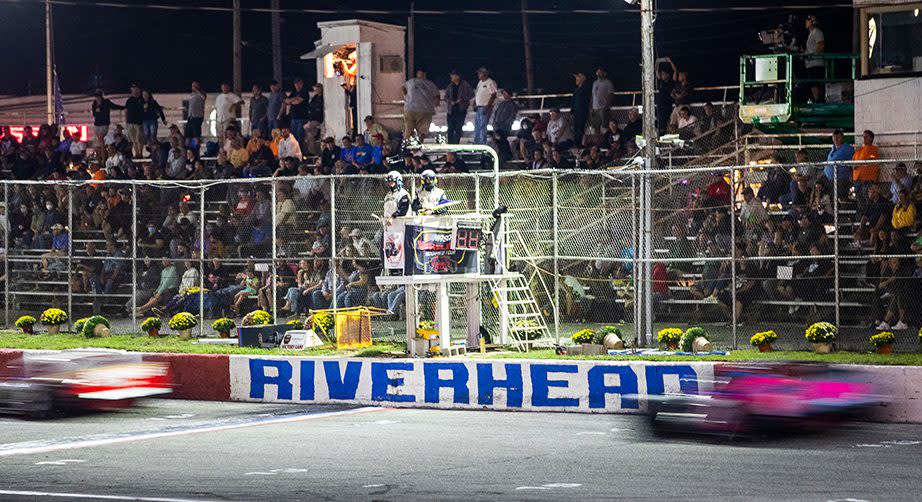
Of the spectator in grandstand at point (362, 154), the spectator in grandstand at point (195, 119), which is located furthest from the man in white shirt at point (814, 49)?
the spectator in grandstand at point (195, 119)

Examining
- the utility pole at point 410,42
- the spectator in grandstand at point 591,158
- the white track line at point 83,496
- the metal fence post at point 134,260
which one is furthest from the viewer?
the utility pole at point 410,42

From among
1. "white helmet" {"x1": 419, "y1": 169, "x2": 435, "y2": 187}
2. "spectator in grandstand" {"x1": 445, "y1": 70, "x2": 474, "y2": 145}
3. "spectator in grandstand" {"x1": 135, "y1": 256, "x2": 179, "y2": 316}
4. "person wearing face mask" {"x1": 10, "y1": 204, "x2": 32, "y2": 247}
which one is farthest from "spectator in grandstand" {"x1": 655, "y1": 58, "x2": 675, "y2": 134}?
"person wearing face mask" {"x1": 10, "y1": 204, "x2": 32, "y2": 247}

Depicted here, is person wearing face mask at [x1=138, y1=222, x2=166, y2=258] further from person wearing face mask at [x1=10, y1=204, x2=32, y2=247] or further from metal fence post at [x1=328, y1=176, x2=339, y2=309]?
metal fence post at [x1=328, y1=176, x2=339, y2=309]

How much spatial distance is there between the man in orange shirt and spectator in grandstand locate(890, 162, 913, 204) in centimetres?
37

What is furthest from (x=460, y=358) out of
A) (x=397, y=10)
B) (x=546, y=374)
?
(x=397, y=10)

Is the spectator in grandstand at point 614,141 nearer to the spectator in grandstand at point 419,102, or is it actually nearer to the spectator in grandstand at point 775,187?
the spectator in grandstand at point 419,102

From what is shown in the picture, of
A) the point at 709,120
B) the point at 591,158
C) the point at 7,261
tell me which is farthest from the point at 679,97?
the point at 7,261

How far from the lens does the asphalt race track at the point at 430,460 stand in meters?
12.2

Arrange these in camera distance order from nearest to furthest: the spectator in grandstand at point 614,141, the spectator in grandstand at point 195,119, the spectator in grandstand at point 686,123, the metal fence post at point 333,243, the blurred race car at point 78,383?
1. the blurred race car at point 78,383
2. the metal fence post at point 333,243
3. the spectator in grandstand at point 614,141
4. the spectator in grandstand at point 686,123
5. the spectator in grandstand at point 195,119

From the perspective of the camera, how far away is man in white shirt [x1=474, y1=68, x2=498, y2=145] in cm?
3194

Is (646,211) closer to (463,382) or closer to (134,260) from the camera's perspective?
(463,382)

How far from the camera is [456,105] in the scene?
108ft

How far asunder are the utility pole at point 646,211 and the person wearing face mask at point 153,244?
28.3 ft

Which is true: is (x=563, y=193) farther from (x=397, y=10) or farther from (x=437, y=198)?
(x=397, y=10)
